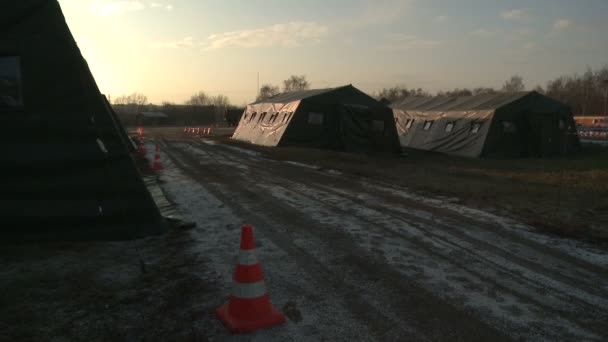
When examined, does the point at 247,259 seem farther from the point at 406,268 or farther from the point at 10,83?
the point at 10,83

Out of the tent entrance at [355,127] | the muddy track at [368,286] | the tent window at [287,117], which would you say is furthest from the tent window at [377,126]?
the muddy track at [368,286]

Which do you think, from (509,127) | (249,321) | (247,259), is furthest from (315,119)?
(249,321)

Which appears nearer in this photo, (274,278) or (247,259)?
(247,259)

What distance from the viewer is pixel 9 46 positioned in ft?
15.2

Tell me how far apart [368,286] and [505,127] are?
712 inches

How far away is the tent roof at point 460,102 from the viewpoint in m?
20.1

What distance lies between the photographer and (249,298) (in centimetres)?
327

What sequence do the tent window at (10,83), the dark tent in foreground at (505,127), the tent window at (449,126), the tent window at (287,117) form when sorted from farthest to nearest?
the tent window at (449,126) < the tent window at (287,117) < the dark tent in foreground at (505,127) < the tent window at (10,83)

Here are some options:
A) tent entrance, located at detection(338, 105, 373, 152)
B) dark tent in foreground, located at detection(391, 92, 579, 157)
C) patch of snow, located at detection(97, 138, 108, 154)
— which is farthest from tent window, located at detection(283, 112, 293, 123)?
patch of snow, located at detection(97, 138, 108, 154)

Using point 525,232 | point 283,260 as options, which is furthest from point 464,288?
point 525,232

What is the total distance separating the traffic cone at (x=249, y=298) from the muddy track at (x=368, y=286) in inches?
31.1

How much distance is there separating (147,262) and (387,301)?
278 centimetres

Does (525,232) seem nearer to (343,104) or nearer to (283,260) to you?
(283,260)

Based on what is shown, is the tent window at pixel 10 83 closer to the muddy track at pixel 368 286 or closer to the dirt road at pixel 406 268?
the dirt road at pixel 406 268
